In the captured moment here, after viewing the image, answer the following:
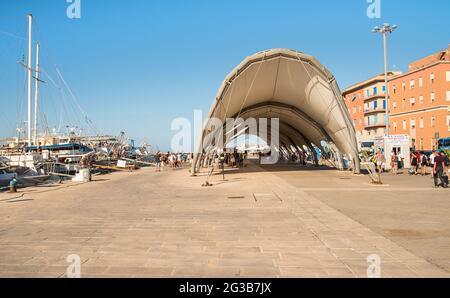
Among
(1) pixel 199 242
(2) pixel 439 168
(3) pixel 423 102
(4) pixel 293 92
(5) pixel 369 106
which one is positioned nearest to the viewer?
(1) pixel 199 242

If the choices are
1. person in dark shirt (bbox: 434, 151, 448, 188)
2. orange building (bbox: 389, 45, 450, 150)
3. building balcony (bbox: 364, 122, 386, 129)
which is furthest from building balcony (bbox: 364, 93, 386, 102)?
person in dark shirt (bbox: 434, 151, 448, 188)

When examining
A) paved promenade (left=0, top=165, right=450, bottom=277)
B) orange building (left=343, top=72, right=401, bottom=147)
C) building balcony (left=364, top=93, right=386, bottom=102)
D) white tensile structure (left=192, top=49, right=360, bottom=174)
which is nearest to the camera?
paved promenade (left=0, top=165, right=450, bottom=277)

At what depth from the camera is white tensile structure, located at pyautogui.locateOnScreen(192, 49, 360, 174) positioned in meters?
20.7

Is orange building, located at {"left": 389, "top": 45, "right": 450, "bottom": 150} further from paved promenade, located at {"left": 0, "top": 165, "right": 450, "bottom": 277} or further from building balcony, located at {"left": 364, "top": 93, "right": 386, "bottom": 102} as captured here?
paved promenade, located at {"left": 0, "top": 165, "right": 450, "bottom": 277}

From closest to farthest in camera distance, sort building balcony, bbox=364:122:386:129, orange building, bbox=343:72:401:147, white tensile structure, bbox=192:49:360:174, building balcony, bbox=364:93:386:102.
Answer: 1. white tensile structure, bbox=192:49:360:174
2. building balcony, bbox=364:93:386:102
3. orange building, bbox=343:72:401:147
4. building balcony, bbox=364:122:386:129

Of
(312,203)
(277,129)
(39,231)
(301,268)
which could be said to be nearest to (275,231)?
(301,268)

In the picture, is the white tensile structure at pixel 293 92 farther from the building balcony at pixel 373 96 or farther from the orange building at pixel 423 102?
the building balcony at pixel 373 96

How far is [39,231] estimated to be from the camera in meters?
7.73

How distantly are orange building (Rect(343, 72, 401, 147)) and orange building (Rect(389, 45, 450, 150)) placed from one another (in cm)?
684

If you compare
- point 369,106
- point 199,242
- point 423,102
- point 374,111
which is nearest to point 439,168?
point 199,242

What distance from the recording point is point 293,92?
26500mm

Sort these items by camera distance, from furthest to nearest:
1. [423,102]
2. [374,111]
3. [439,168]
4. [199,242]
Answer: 1. [374,111]
2. [423,102]
3. [439,168]
4. [199,242]

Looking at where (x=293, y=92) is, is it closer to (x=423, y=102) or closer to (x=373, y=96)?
(x=423, y=102)

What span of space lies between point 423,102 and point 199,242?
54.2 m
